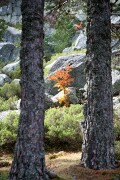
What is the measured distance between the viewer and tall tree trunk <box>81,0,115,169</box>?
828cm

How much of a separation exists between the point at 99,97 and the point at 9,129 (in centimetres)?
604

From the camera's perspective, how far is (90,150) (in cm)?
839

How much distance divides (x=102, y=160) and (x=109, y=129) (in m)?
0.79

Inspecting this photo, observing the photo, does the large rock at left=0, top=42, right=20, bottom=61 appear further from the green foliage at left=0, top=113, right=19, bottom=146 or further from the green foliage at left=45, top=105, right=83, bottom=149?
the green foliage at left=45, top=105, right=83, bottom=149

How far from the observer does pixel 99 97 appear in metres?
8.29

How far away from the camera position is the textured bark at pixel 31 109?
612 centimetres

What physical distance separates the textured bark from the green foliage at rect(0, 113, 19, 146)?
6411 millimetres

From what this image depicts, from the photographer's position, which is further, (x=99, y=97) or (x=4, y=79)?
(x=4, y=79)

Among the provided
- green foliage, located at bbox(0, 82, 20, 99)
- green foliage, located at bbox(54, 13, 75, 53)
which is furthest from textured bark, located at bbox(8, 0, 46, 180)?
green foliage, located at bbox(54, 13, 75, 53)

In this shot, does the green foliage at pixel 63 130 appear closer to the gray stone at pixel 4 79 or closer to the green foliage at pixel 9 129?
the green foliage at pixel 9 129

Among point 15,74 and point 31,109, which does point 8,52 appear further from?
point 31,109

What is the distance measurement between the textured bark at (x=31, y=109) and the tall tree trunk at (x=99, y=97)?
2378 mm

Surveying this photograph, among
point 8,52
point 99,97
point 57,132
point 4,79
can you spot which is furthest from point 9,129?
point 8,52

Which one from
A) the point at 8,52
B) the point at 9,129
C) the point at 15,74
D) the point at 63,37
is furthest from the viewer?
the point at 63,37
